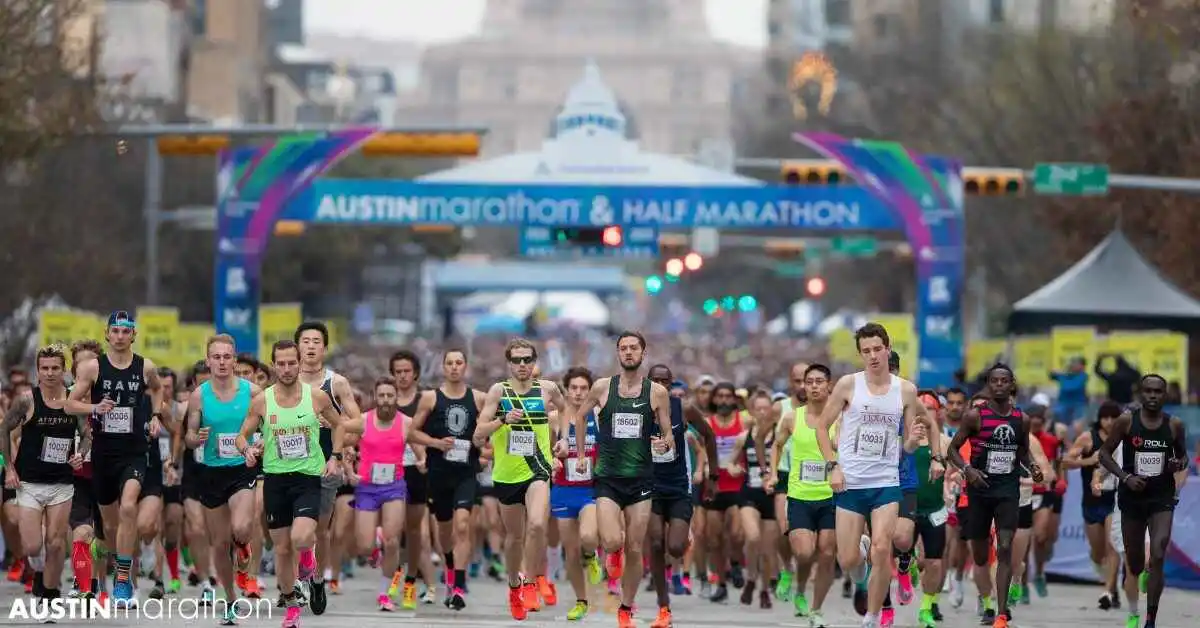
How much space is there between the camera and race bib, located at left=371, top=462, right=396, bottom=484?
57.0 feet

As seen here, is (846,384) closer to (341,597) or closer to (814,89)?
(341,597)

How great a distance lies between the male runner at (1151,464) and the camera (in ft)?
52.5

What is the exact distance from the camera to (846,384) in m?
14.6

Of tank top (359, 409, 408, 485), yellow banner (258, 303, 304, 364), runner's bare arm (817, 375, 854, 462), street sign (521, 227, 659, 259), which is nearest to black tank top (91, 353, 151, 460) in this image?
tank top (359, 409, 408, 485)

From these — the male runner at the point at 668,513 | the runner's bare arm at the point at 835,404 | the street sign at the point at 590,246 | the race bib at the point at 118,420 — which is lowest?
the male runner at the point at 668,513

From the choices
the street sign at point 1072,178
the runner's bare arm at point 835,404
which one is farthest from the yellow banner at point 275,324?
the runner's bare arm at point 835,404

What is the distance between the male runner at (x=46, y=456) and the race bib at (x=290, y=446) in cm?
141

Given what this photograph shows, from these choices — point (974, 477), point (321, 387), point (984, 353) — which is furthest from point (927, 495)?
point (984, 353)

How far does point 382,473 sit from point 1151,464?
5257mm

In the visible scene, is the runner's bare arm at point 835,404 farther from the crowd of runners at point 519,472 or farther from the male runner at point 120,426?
the male runner at point 120,426

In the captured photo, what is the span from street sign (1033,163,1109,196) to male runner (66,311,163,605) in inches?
661

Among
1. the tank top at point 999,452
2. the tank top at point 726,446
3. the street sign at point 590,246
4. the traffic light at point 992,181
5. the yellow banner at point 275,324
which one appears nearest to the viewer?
the tank top at point 999,452

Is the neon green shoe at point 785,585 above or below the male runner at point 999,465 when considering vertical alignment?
below

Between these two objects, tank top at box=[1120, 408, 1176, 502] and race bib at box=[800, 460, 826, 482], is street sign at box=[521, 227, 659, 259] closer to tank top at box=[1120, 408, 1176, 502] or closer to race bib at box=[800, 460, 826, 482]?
race bib at box=[800, 460, 826, 482]
